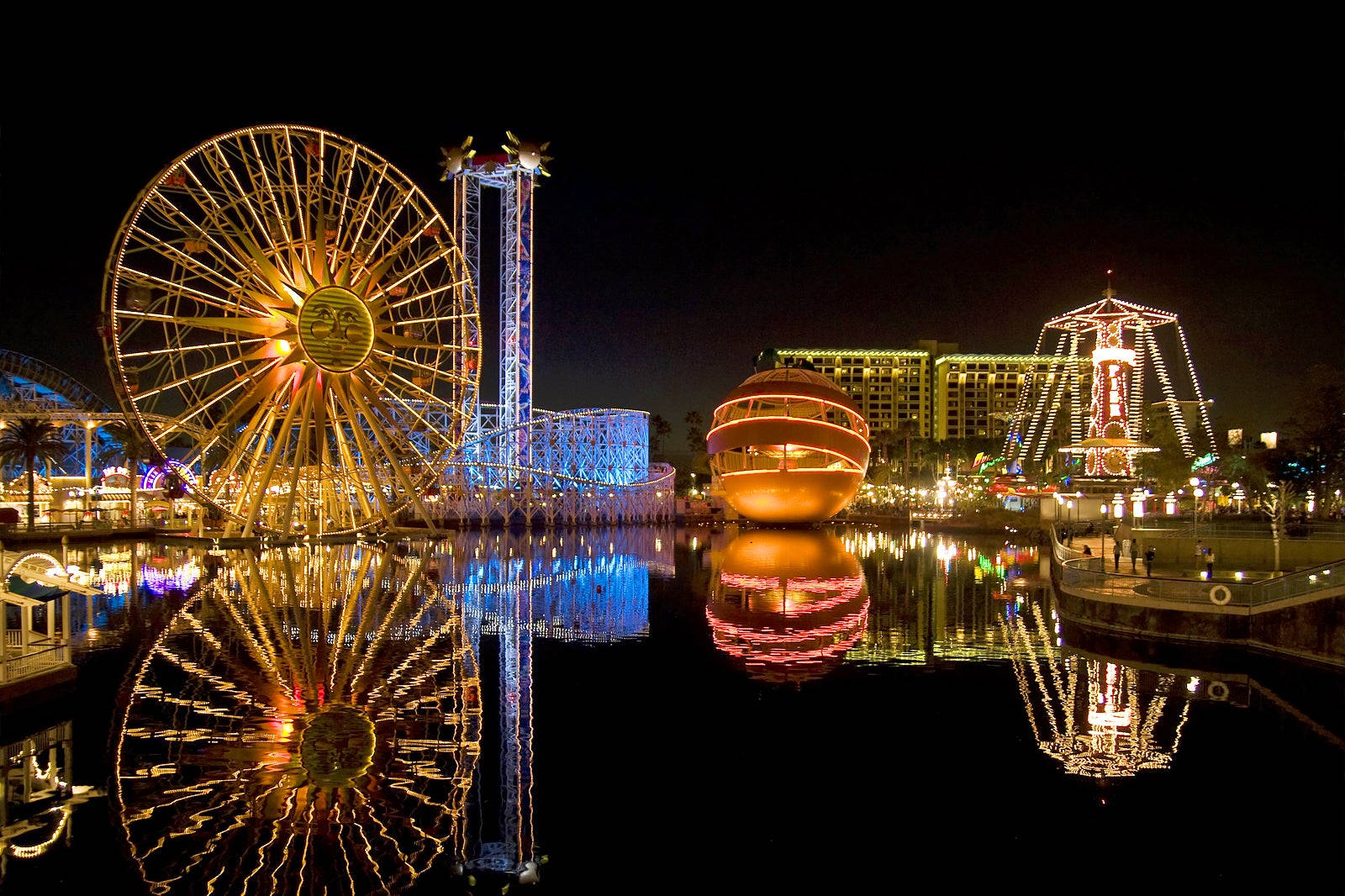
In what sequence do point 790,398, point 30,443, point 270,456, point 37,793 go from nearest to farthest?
point 37,793
point 270,456
point 30,443
point 790,398

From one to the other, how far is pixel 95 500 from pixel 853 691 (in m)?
53.6

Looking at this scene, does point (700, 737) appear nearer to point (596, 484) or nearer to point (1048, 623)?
point (1048, 623)

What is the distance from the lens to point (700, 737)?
1083 cm

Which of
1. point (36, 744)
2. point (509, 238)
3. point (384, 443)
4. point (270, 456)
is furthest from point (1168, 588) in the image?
point (509, 238)

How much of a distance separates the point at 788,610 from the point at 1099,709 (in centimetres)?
875

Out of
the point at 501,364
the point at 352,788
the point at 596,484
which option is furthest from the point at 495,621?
the point at 596,484

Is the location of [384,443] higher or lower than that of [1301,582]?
higher

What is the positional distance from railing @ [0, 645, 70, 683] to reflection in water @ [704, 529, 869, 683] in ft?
31.7

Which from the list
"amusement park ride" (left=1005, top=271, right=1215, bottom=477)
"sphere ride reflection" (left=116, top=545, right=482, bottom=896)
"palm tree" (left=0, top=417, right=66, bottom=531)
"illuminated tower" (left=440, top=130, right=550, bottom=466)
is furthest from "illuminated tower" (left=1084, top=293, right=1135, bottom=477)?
"palm tree" (left=0, top=417, right=66, bottom=531)

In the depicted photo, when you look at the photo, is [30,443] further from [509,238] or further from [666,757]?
[666,757]

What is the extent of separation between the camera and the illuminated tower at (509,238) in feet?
190

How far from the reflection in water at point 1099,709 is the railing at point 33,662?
12.6 meters

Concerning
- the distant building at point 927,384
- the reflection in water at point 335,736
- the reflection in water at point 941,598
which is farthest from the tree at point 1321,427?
the distant building at point 927,384

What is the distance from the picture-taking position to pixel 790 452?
51719mm
